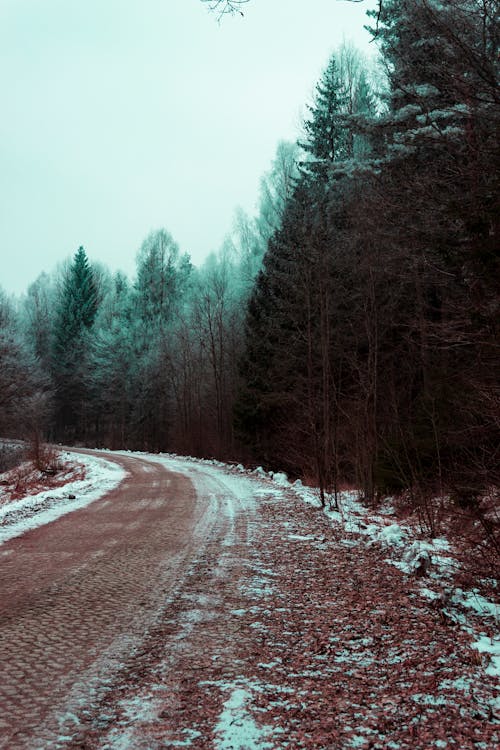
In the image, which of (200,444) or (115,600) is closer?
(115,600)

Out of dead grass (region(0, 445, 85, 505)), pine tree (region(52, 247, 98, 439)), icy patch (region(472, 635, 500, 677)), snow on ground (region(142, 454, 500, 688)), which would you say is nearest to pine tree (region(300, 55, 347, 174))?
dead grass (region(0, 445, 85, 505))

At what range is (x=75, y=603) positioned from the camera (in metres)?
5.32

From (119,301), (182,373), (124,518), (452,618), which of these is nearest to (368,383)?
(124,518)

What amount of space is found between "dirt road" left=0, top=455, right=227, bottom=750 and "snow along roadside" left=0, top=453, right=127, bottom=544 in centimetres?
39

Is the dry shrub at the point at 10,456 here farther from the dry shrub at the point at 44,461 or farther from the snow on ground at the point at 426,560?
the snow on ground at the point at 426,560

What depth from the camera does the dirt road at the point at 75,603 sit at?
3.35 m

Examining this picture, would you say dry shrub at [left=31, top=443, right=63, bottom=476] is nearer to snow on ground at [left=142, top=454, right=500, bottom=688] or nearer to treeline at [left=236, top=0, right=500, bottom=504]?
treeline at [left=236, top=0, right=500, bottom=504]

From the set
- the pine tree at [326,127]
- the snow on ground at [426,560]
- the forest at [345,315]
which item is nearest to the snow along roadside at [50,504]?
the snow on ground at [426,560]

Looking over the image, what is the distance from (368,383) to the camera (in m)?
12.7

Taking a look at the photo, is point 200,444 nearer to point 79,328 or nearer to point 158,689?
point 158,689

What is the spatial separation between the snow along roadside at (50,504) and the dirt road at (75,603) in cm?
39

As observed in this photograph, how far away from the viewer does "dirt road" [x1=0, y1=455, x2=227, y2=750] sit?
335cm

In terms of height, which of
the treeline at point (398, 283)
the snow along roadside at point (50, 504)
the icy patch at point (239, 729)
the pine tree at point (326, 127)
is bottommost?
the snow along roadside at point (50, 504)

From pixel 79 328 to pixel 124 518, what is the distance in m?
51.6
